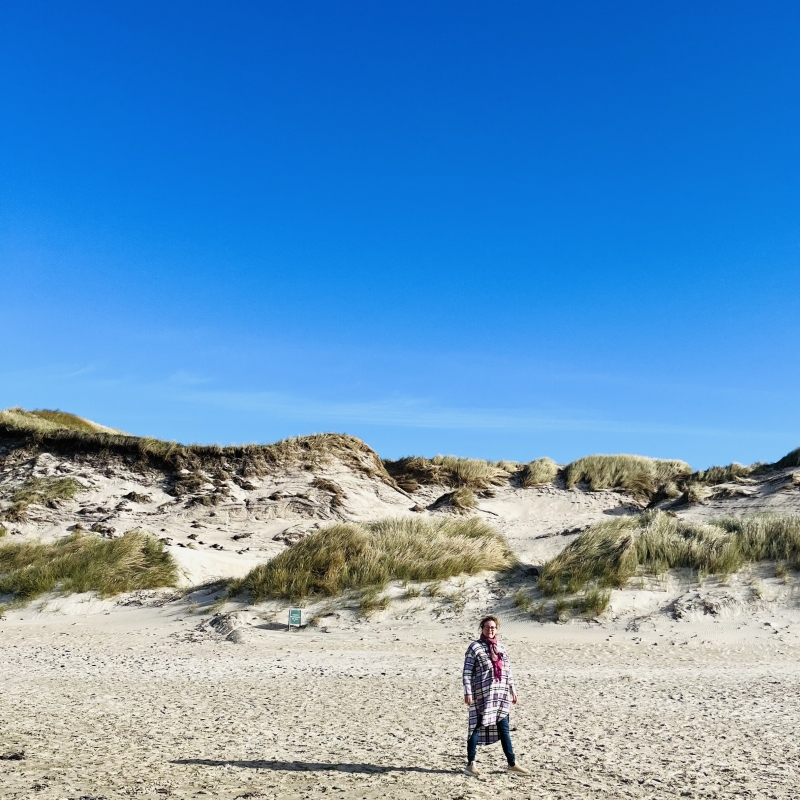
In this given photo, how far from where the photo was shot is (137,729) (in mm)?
7602

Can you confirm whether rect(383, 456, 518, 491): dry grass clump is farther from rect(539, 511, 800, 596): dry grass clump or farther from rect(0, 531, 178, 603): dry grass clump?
rect(539, 511, 800, 596): dry grass clump

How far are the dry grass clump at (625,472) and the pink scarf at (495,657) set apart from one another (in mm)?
22803

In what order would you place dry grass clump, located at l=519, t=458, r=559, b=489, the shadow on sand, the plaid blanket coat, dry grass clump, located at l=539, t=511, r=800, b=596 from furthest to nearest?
1. dry grass clump, located at l=519, t=458, r=559, b=489
2. dry grass clump, located at l=539, t=511, r=800, b=596
3. the plaid blanket coat
4. the shadow on sand

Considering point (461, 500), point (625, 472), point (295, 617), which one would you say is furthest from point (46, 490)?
point (625, 472)

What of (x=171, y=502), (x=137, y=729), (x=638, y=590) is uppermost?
(x=171, y=502)

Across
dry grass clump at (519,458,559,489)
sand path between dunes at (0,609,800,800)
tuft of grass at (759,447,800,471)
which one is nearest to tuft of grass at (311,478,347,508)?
dry grass clump at (519,458,559,489)

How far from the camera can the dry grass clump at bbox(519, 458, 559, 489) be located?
1160 inches

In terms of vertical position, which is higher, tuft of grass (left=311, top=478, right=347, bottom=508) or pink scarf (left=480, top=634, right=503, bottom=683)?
tuft of grass (left=311, top=478, right=347, bottom=508)

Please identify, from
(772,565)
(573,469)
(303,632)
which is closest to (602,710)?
(303,632)

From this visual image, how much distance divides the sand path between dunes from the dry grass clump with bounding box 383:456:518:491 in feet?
54.8

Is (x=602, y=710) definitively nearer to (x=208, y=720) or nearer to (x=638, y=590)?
(x=208, y=720)

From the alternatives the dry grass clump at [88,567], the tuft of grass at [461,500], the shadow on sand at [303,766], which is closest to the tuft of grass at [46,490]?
the dry grass clump at [88,567]

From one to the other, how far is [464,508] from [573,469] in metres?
5.81

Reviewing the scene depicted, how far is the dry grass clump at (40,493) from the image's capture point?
23484 millimetres
